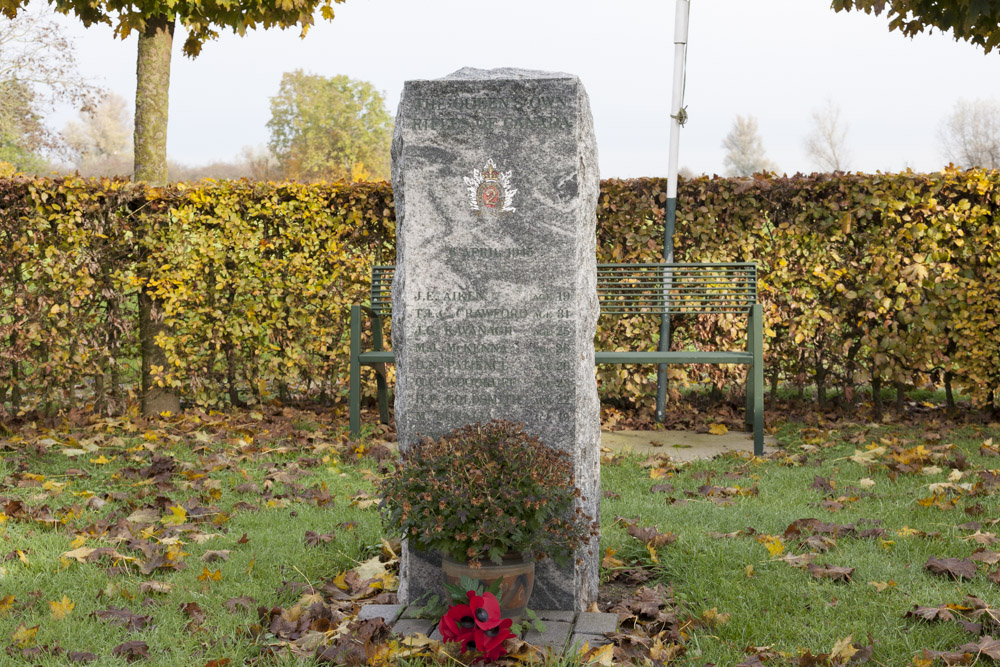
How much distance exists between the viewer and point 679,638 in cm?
A: 313

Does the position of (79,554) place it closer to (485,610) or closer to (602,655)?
(485,610)

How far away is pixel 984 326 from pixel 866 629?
4.81 metres

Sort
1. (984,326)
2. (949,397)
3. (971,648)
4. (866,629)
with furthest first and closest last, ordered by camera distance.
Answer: (949,397) → (984,326) → (866,629) → (971,648)

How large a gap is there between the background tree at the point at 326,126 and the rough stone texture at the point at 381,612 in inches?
2068

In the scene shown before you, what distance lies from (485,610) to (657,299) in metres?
4.62

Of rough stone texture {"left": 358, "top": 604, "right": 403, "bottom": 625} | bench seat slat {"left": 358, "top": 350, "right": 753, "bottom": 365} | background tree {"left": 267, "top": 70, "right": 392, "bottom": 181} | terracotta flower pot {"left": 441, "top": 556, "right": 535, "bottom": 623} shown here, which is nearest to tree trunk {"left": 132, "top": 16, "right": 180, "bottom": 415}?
bench seat slat {"left": 358, "top": 350, "right": 753, "bottom": 365}

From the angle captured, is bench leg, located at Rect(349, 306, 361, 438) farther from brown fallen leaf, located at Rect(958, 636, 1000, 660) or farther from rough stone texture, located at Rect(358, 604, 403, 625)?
brown fallen leaf, located at Rect(958, 636, 1000, 660)

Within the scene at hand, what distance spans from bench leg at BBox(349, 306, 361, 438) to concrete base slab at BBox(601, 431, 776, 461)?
1.84 meters

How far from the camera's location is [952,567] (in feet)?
11.6

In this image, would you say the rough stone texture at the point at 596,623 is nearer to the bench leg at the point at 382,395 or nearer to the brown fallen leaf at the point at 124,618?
the brown fallen leaf at the point at 124,618

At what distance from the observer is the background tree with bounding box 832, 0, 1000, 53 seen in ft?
20.8

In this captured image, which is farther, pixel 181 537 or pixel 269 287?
pixel 269 287

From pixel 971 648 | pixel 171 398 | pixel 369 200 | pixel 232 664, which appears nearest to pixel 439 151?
pixel 232 664

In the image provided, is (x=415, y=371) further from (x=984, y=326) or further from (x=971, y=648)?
(x=984, y=326)
